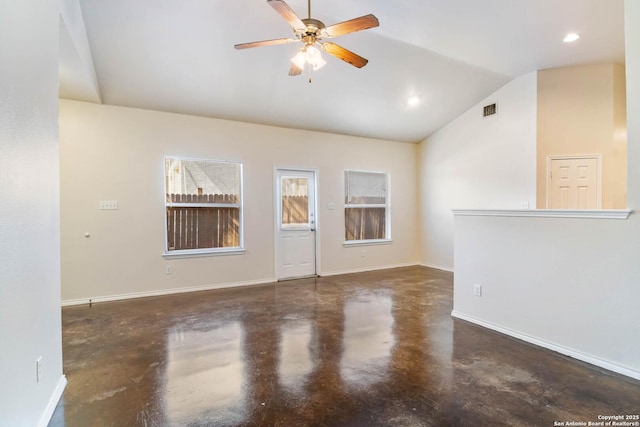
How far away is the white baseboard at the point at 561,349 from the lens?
243 centimetres

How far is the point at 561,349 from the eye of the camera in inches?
110

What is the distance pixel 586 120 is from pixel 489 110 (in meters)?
1.36

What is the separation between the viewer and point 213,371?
2512mm

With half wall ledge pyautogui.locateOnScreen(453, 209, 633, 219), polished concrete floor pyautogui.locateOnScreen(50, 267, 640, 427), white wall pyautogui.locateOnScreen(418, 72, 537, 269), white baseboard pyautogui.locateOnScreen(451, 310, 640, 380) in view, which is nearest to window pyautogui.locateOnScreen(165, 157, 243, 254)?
polished concrete floor pyautogui.locateOnScreen(50, 267, 640, 427)

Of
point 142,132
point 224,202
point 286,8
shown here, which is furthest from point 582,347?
point 142,132

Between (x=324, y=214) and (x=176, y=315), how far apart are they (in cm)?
311

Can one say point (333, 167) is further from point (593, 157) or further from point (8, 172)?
point (8, 172)

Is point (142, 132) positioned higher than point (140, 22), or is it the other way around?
point (140, 22)

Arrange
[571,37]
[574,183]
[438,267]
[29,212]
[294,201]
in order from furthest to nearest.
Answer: [438,267], [294,201], [574,183], [571,37], [29,212]

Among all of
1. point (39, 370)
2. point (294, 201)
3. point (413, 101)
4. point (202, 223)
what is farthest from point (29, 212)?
point (413, 101)

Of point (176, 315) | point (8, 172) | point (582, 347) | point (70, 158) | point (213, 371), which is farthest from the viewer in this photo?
point (70, 158)

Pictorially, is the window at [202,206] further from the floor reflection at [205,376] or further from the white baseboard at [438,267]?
the white baseboard at [438,267]

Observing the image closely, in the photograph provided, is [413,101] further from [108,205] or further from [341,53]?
[108,205]

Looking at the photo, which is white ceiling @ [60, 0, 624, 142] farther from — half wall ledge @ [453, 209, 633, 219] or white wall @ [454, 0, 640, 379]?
half wall ledge @ [453, 209, 633, 219]
